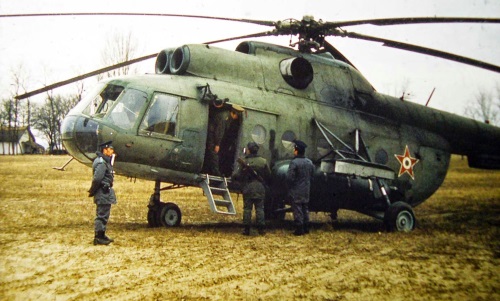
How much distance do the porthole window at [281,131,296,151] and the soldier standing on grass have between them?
3883 millimetres

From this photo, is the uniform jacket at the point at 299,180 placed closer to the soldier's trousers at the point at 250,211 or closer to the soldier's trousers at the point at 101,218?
the soldier's trousers at the point at 250,211

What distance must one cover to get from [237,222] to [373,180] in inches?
137

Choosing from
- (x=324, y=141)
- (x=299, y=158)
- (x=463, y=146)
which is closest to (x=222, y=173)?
(x=299, y=158)

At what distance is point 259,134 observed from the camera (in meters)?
9.64

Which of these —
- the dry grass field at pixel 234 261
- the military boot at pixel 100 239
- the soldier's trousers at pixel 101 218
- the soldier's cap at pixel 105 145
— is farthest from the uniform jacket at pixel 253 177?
the military boot at pixel 100 239

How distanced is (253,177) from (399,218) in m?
3.60

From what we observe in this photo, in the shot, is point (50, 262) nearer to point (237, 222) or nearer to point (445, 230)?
point (237, 222)

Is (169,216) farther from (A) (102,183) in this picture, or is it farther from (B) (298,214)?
(B) (298,214)

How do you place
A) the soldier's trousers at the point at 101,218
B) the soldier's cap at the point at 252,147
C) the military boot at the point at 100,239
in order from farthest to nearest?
the soldier's cap at the point at 252,147, the soldier's trousers at the point at 101,218, the military boot at the point at 100,239

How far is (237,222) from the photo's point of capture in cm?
1150

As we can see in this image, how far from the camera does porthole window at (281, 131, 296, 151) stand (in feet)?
32.8

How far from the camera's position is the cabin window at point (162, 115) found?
28.0ft

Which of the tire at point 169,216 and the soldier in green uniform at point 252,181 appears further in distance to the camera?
the tire at point 169,216

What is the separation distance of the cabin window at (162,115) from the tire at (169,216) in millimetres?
1603
